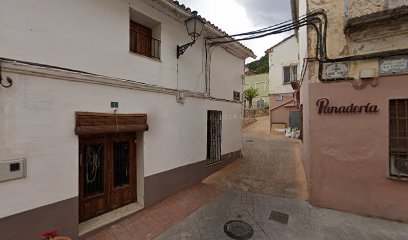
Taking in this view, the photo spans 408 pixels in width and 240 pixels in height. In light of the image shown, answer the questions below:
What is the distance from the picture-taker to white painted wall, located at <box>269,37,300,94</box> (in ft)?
67.2

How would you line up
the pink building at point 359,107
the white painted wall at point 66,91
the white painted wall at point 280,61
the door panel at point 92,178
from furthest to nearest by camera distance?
the white painted wall at point 280,61, the pink building at point 359,107, the door panel at point 92,178, the white painted wall at point 66,91

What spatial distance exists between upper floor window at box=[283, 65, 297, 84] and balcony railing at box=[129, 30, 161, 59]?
1738 centimetres

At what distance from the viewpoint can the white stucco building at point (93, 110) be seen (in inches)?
144

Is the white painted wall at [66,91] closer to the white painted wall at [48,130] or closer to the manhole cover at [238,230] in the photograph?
the white painted wall at [48,130]

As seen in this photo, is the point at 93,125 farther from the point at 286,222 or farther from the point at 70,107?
the point at 286,222

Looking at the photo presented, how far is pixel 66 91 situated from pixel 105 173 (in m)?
2.18

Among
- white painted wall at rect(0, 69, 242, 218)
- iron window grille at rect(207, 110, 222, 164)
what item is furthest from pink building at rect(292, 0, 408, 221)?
white painted wall at rect(0, 69, 242, 218)

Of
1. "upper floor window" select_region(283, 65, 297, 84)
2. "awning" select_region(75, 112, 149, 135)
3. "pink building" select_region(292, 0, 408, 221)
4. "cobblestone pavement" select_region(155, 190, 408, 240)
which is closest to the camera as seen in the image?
"awning" select_region(75, 112, 149, 135)

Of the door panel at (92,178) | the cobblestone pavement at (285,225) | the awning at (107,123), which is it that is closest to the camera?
the awning at (107,123)

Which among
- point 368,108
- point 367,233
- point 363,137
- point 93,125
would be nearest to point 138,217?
point 93,125

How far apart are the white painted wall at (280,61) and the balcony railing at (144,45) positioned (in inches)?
679

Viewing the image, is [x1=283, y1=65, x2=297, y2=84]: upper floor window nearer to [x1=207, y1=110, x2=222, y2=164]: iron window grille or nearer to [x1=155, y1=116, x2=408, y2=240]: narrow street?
[x1=207, y1=110, x2=222, y2=164]: iron window grille

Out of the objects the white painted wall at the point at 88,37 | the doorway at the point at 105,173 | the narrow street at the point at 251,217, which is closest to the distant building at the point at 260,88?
the narrow street at the point at 251,217

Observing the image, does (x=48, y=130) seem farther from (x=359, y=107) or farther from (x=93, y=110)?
(x=359, y=107)
